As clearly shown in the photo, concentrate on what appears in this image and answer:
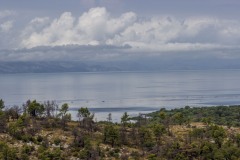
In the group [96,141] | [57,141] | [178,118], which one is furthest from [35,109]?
[178,118]

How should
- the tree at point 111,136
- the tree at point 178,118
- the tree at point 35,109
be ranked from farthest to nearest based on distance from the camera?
the tree at point 178,118 → the tree at point 35,109 → the tree at point 111,136

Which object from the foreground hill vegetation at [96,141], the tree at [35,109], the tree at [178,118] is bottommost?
the foreground hill vegetation at [96,141]

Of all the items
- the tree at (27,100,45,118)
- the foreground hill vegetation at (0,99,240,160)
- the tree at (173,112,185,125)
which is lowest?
the foreground hill vegetation at (0,99,240,160)

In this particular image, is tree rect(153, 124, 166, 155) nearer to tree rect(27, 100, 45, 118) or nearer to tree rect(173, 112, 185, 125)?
tree rect(173, 112, 185, 125)

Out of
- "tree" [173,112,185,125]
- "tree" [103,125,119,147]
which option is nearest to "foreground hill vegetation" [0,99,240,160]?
"tree" [103,125,119,147]

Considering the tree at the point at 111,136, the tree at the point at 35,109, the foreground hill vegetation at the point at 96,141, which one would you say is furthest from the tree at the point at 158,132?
the tree at the point at 35,109

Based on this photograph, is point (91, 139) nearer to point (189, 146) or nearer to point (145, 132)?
point (145, 132)

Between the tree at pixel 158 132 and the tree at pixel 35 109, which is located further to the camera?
the tree at pixel 35 109

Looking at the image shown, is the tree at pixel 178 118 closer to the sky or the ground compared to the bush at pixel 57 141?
closer to the sky

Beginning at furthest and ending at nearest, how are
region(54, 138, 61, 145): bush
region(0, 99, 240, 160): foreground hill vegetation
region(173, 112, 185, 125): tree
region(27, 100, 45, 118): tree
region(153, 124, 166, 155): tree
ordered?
1. region(173, 112, 185, 125): tree
2. region(27, 100, 45, 118): tree
3. region(153, 124, 166, 155): tree
4. region(54, 138, 61, 145): bush
5. region(0, 99, 240, 160): foreground hill vegetation

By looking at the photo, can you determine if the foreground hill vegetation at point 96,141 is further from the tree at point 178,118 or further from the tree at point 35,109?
the tree at point 178,118

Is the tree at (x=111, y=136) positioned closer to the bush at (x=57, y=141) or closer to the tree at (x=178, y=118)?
the bush at (x=57, y=141)

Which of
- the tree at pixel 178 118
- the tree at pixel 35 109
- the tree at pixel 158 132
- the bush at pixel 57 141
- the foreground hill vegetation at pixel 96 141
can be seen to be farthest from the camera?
the tree at pixel 178 118

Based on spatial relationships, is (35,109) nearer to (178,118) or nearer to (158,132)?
(158,132)
